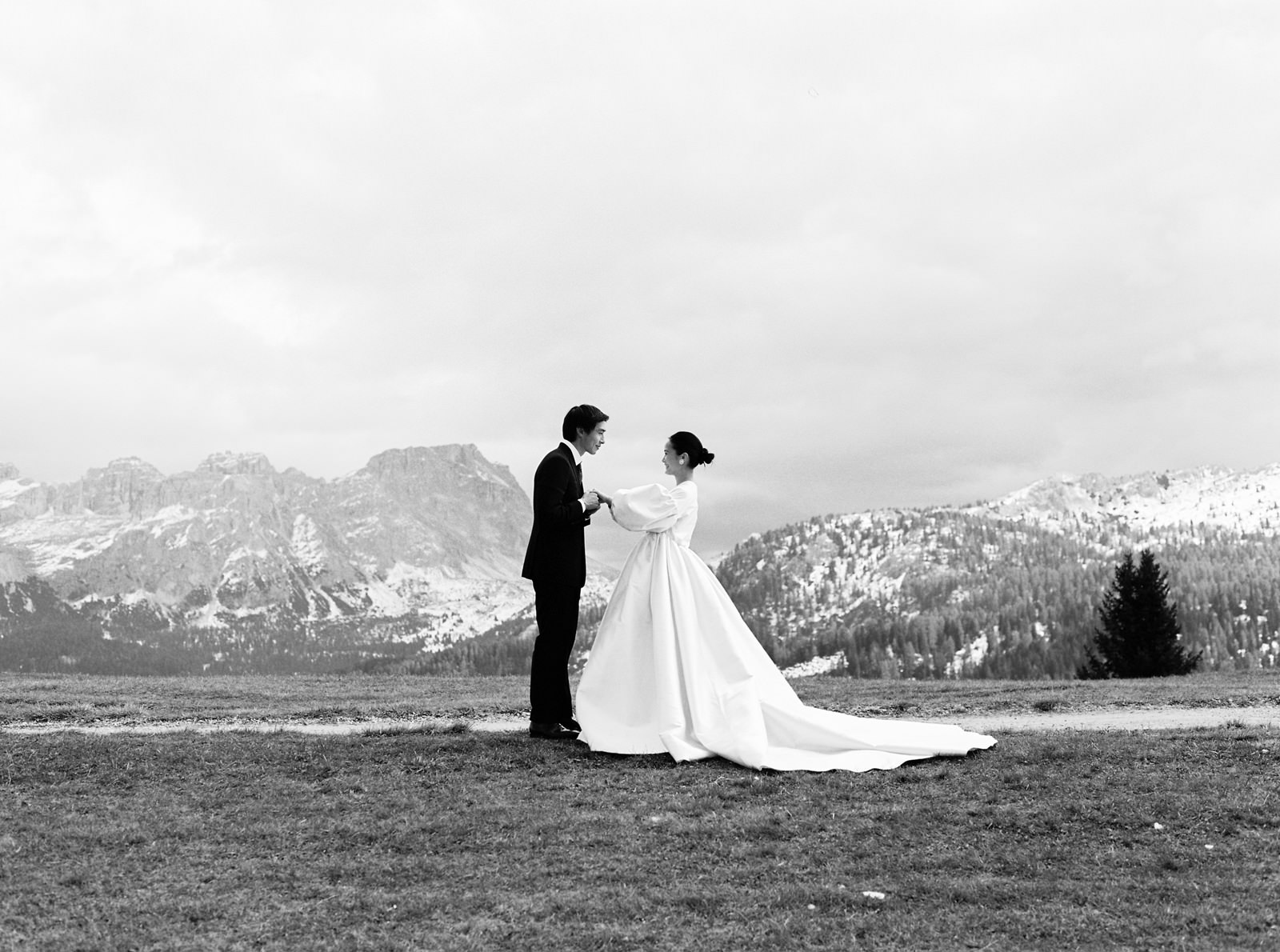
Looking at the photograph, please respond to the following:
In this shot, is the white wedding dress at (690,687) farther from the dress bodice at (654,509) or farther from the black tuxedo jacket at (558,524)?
the black tuxedo jacket at (558,524)

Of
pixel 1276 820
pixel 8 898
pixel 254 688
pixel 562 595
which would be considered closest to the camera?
pixel 8 898

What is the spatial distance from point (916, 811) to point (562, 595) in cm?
577

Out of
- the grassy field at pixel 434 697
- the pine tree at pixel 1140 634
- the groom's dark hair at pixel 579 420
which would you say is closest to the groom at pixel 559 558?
the groom's dark hair at pixel 579 420

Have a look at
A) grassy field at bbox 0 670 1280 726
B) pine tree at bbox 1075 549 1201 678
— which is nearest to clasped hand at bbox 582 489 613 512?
grassy field at bbox 0 670 1280 726

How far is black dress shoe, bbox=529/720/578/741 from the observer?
1359cm

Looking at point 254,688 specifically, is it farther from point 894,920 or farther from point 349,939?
point 894,920

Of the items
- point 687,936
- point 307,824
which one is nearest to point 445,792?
point 307,824

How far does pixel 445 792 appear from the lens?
10641mm

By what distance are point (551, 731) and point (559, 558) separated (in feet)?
7.89

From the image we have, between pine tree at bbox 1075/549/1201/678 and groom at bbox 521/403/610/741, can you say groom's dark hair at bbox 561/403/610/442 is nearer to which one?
groom at bbox 521/403/610/741

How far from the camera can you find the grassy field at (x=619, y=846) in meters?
6.93

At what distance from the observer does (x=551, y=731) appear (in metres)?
13.6

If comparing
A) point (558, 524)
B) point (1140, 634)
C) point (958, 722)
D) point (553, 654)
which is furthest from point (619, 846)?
point (1140, 634)

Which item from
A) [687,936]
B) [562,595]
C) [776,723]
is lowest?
[687,936]
